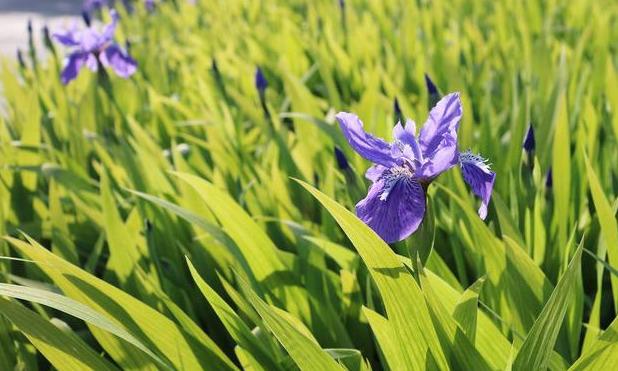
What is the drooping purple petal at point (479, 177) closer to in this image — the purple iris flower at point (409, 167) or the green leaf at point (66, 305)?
the purple iris flower at point (409, 167)

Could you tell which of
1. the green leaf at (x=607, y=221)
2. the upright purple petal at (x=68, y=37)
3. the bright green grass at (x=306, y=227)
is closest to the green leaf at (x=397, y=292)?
the bright green grass at (x=306, y=227)

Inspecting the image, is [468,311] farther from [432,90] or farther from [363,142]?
[432,90]

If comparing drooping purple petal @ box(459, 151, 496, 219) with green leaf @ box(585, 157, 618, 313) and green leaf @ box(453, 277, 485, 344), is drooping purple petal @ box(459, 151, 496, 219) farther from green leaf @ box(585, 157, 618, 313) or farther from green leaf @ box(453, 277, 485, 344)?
green leaf @ box(585, 157, 618, 313)

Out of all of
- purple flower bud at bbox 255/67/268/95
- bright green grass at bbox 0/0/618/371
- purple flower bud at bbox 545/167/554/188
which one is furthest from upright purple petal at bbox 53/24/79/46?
purple flower bud at bbox 545/167/554/188

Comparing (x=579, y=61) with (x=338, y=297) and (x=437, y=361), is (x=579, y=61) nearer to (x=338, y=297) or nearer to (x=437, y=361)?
(x=338, y=297)

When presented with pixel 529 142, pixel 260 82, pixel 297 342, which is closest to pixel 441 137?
pixel 297 342

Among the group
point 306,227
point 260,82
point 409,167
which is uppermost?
point 260,82

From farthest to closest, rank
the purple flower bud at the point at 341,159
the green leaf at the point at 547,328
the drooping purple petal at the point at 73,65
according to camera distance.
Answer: the drooping purple petal at the point at 73,65, the purple flower bud at the point at 341,159, the green leaf at the point at 547,328
